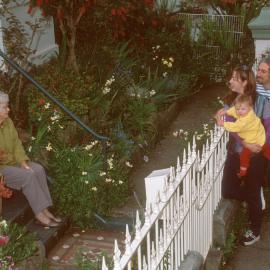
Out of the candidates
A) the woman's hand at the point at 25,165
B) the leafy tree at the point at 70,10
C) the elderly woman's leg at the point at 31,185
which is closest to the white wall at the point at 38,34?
the leafy tree at the point at 70,10

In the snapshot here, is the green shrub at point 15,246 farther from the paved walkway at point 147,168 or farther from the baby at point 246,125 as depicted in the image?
the baby at point 246,125

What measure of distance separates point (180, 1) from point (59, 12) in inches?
206

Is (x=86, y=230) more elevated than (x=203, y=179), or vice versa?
(x=203, y=179)

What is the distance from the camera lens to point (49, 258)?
575 cm

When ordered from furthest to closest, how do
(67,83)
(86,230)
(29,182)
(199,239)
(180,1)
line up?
(180,1) < (67,83) < (86,230) < (29,182) < (199,239)

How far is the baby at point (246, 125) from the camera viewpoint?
213 inches

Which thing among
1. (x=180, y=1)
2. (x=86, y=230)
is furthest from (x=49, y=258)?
(x=180, y=1)

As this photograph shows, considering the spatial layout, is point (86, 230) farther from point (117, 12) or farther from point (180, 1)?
point (180, 1)

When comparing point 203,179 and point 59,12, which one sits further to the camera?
point 59,12

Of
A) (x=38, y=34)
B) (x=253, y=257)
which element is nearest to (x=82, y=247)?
(x=253, y=257)

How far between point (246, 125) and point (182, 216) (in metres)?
1.09

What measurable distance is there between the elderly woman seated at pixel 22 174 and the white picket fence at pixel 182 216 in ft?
3.50

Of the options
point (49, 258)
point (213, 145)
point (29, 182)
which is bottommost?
point (49, 258)

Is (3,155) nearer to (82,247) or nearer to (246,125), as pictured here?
(82,247)
